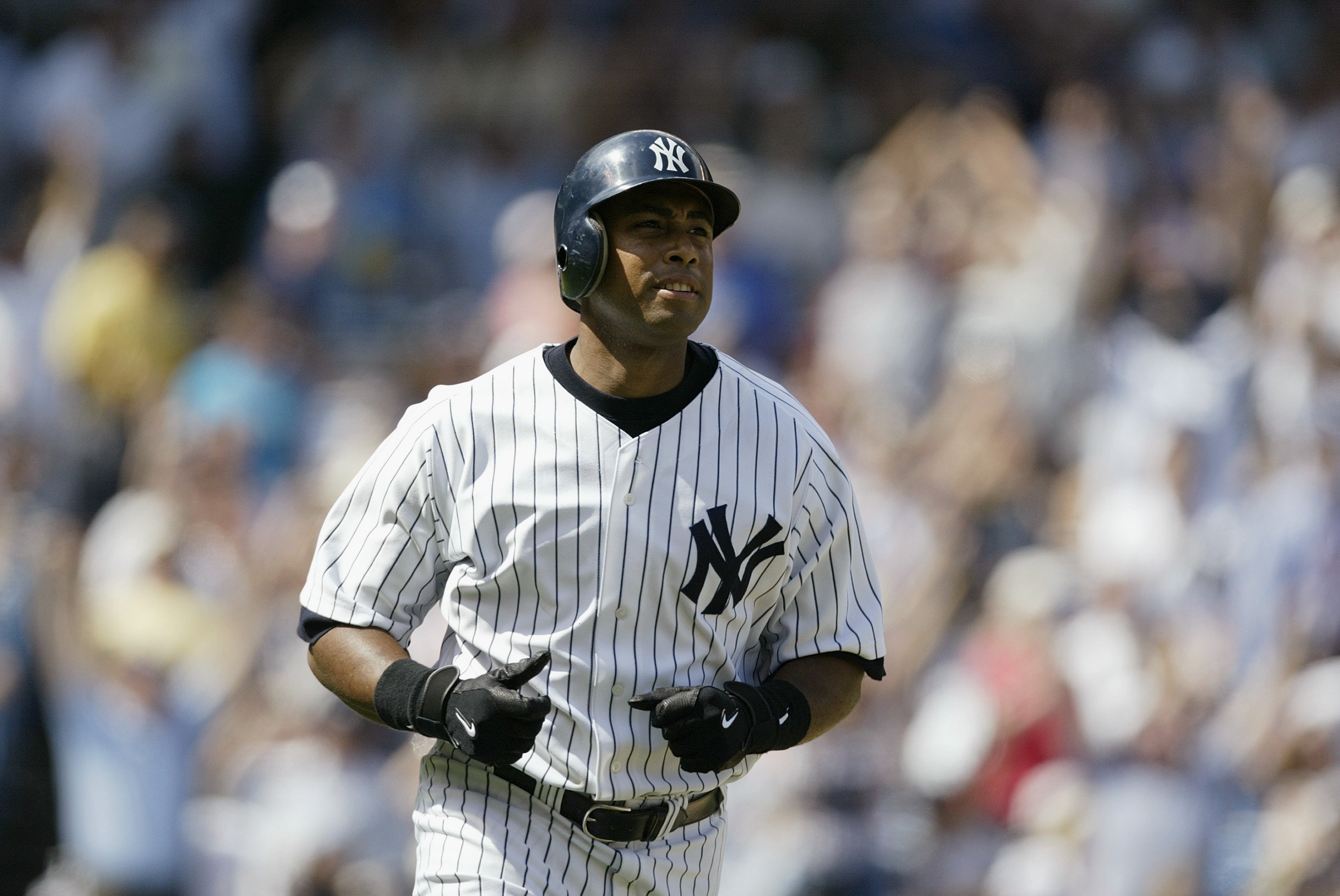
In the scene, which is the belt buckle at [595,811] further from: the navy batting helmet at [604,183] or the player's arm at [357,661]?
the navy batting helmet at [604,183]

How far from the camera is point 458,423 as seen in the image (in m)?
3.35

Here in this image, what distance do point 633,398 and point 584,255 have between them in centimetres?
29

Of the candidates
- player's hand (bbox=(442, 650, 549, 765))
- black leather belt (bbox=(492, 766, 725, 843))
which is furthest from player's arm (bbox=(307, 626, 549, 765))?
black leather belt (bbox=(492, 766, 725, 843))

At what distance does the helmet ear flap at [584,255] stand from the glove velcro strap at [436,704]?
758 mm

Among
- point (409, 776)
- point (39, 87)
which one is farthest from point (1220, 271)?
point (39, 87)

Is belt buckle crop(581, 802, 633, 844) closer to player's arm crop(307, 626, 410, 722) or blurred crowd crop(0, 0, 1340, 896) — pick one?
player's arm crop(307, 626, 410, 722)

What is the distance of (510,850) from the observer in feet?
10.8

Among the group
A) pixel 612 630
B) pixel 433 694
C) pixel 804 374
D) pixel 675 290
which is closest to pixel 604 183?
pixel 675 290

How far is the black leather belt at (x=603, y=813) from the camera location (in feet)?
10.8

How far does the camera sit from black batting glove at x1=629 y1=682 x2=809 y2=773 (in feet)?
10.1

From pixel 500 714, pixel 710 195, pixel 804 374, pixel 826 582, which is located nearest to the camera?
pixel 500 714

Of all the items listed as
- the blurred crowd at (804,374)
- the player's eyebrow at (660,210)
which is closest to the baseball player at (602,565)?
the player's eyebrow at (660,210)

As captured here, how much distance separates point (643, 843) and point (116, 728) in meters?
4.25

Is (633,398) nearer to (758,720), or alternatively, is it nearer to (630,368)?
(630,368)
